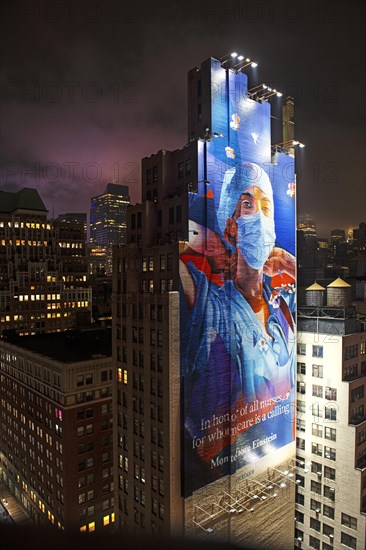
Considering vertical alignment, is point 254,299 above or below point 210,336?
above

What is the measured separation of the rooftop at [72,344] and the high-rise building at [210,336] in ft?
52.8

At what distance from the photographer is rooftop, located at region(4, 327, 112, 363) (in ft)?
179

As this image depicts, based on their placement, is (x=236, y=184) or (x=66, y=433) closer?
(x=236, y=184)

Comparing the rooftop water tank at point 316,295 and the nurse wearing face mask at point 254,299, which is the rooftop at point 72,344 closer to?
the nurse wearing face mask at point 254,299

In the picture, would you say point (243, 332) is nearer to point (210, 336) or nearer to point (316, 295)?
point (210, 336)

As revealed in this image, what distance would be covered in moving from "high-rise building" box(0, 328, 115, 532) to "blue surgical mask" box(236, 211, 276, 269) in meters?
23.8

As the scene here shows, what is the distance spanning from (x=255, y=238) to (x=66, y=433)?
1298 inches

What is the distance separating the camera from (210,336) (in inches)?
1481

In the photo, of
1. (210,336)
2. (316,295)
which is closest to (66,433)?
(210,336)

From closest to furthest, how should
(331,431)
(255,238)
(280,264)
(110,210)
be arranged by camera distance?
1. (331,431)
2. (255,238)
3. (280,264)
4. (110,210)

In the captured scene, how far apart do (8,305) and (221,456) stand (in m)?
75.3

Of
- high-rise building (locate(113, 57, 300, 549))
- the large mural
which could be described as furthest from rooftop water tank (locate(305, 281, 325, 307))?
high-rise building (locate(113, 57, 300, 549))

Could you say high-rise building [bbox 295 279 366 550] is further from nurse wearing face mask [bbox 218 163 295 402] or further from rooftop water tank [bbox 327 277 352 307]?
rooftop water tank [bbox 327 277 352 307]

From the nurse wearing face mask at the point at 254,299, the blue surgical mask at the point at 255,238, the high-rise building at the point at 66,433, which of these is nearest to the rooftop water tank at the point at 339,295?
the nurse wearing face mask at the point at 254,299
